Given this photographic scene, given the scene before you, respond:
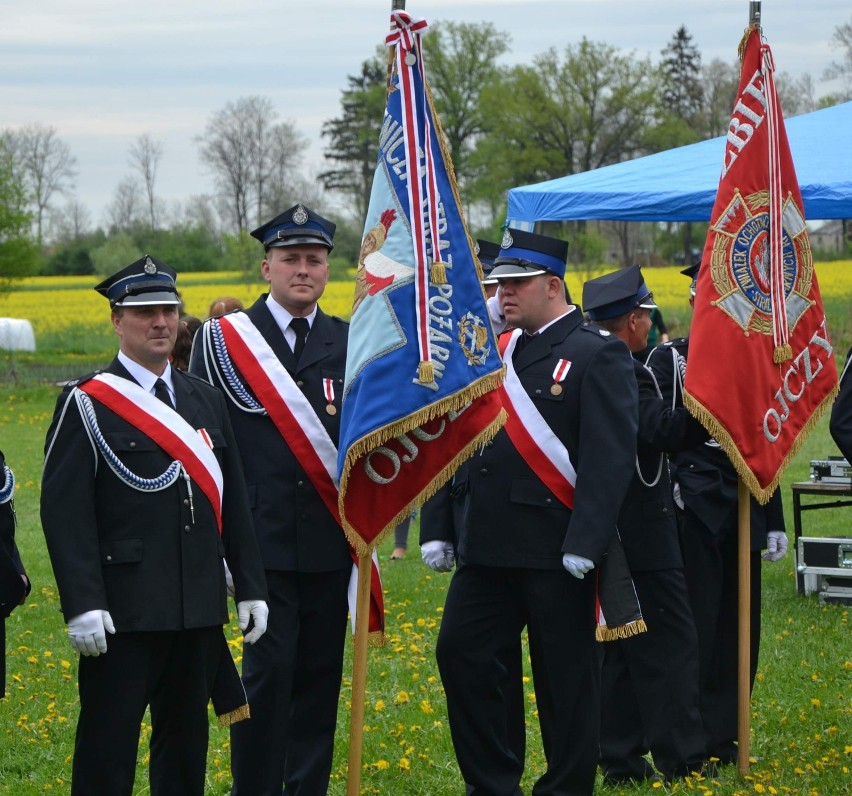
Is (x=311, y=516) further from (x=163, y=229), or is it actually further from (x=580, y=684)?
(x=163, y=229)

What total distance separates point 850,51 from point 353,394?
42.1 metres

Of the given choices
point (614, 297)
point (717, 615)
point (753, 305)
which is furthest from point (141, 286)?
point (717, 615)

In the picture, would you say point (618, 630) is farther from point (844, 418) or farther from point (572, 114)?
point (572, 114)

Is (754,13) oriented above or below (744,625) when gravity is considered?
above

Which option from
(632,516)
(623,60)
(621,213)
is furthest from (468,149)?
(632,516)

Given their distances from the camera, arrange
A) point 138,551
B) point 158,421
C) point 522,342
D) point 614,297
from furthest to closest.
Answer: point 614,297, point 522,342, point 158,421, point 138,551

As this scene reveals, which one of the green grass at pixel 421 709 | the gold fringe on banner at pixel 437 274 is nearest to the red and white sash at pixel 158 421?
the gold fringe on banner at pixel 437 274

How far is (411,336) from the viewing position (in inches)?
186

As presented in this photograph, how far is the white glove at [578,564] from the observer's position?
15.4ft

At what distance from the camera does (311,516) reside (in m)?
4.86

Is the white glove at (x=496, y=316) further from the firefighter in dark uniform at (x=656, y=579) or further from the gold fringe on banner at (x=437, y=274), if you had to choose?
the gold fringe on banner at (x=437, y=274)

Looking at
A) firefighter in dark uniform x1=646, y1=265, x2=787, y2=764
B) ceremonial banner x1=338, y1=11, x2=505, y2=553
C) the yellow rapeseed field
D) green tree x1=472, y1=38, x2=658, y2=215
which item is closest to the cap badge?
ceremonial banner x1=338, y1=11, x2=505, y2=553

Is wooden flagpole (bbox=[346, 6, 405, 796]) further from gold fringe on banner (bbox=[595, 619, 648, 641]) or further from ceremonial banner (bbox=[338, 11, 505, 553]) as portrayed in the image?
Result: gold fringe on banner (bbox=[595, 619, 648, 641])

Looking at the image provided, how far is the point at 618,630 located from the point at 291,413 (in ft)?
4.70
